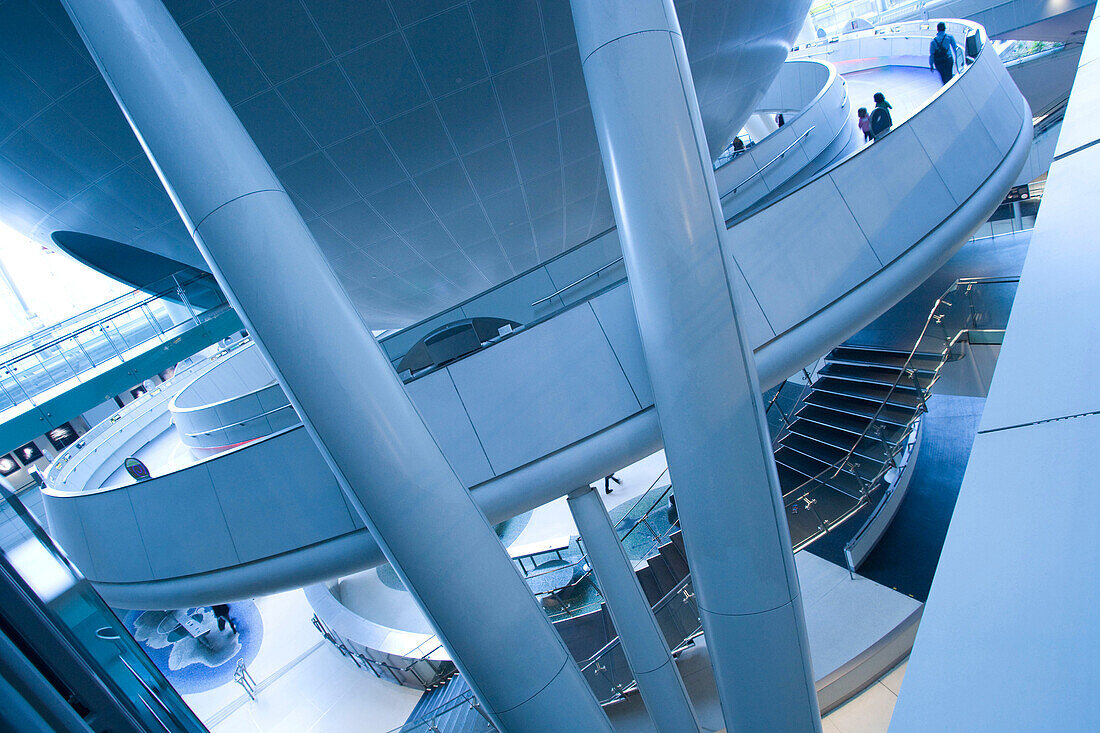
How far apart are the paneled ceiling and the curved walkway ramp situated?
11.1 ft

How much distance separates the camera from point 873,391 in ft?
38.5

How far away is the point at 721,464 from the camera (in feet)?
14.7

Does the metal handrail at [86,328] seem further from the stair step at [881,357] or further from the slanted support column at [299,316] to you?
the stair step at [881,357]

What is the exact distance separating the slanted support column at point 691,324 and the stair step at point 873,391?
7.71 m

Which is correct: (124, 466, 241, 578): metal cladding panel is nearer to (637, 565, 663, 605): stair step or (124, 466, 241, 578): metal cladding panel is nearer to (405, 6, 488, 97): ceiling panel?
(405, 6, 488, 97): ceiling panel

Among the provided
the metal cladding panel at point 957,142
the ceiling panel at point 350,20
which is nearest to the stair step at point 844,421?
the metal cladding panel at point 957,142

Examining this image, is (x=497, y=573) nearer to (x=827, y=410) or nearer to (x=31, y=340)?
(x=827, y=410)

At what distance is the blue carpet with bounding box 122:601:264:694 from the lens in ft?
52.9

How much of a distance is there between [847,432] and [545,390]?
30.0 feet

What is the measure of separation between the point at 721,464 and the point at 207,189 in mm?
4442

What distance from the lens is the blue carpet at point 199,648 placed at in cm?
1612

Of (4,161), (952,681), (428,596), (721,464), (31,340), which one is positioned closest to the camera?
(952,681)

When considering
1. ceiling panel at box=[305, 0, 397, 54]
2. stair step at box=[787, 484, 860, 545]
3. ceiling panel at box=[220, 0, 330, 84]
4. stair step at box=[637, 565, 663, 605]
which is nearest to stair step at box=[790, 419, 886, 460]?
stair step at box=[787, 484, 860, 545]

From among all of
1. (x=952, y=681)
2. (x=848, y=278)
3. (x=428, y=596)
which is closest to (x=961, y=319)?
(x=848, y=278)
